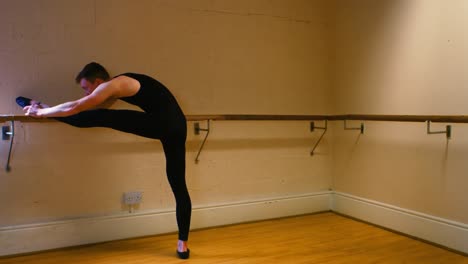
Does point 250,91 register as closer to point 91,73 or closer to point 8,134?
point 91,73

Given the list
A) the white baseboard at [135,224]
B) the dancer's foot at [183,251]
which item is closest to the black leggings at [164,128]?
the dancer's foot at [183,251]

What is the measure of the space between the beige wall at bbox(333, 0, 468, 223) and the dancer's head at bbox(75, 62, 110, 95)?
2.11 metres

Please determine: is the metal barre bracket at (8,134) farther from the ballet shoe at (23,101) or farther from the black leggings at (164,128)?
the black leggings at (164,128)

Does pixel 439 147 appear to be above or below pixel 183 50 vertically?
below

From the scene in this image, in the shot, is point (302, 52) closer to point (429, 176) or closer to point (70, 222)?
point (429, 176)

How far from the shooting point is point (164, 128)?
2.41 m

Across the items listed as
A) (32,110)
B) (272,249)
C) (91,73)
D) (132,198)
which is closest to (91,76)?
(91,73)

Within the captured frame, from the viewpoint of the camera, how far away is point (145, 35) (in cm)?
294

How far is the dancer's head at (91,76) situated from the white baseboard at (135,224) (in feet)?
3.21

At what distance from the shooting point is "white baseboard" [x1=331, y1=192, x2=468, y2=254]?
259 centimetres

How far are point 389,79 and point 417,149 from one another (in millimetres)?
592

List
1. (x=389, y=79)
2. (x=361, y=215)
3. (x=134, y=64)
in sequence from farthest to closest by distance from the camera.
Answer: (x=361, y=215)
(x=389, y=79)
(x=134, y=64)

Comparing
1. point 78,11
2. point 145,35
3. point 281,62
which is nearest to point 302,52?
point 281,62

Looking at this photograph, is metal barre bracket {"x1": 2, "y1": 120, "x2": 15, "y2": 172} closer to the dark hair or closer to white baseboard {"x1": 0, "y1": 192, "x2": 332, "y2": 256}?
white baseboard {"x1": 0, "y1": 192, "x2": 332, "y2": 256}
